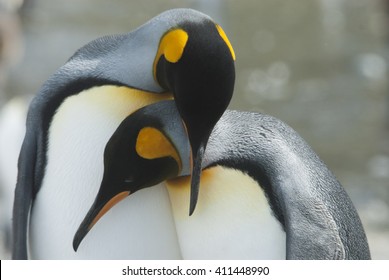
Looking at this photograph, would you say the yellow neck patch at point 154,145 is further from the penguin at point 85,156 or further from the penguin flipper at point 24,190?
the penguin flipper at point 24,190

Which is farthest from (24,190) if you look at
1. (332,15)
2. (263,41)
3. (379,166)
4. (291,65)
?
(332,15)

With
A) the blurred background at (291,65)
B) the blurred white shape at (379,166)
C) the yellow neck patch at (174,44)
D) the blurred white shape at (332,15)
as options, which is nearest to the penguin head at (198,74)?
the yellow neck patch at (174,44)

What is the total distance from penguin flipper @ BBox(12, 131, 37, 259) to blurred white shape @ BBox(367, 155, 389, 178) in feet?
11.1

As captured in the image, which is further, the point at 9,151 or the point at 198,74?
the point at 9,151

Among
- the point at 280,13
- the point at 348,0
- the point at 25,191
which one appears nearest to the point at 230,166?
the point at 25,191

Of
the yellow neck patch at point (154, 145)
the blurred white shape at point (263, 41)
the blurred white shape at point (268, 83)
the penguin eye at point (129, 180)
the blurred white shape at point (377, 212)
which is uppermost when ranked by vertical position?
the blurred white shape at point (263, 41)

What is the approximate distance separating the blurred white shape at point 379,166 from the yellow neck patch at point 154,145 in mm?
3414

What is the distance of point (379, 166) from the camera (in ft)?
15.9

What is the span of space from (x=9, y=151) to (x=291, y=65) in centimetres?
302

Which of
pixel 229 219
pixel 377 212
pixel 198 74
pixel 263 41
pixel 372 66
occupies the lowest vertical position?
pixel 377 212

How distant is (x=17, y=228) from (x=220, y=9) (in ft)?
15.6

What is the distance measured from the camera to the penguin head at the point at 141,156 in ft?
4.56

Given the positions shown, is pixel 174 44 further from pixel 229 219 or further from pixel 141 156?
pixel 229 219

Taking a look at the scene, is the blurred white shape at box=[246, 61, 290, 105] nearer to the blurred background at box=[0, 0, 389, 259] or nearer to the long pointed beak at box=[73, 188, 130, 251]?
the blurred background at box=[0, 0, 389, 259]
